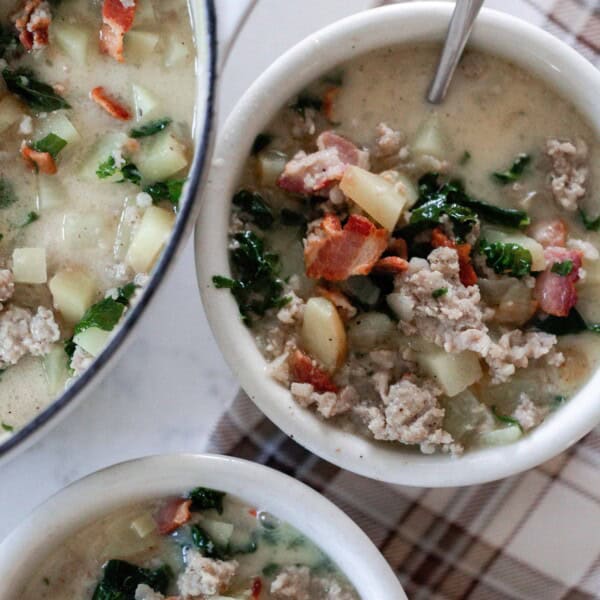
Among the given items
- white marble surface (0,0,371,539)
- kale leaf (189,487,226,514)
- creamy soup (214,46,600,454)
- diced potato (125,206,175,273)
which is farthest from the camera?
white marble surface (0,0,371,539)

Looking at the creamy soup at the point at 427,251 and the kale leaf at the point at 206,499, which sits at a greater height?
the creamy soup at the point at 427,251

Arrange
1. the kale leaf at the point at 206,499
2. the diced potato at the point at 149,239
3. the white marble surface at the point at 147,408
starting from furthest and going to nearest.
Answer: the white marble surface at the point at 147,408 < the kale leaf at the point at 206,499 < the diced potato at the point at 149,239

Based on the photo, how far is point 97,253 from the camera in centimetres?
198

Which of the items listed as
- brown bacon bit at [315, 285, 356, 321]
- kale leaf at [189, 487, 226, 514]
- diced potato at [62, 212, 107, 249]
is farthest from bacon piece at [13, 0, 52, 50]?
kale leaf at [189, 487, 226, 514]

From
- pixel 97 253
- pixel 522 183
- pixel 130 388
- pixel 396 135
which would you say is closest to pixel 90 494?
pixel 130 388

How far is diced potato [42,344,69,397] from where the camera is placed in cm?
201

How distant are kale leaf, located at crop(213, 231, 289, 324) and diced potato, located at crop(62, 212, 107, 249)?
0.25 meters

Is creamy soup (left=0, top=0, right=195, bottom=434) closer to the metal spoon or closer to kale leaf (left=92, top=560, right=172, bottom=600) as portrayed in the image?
kale leaf (left=92, top=560, right=172, bottom=600)

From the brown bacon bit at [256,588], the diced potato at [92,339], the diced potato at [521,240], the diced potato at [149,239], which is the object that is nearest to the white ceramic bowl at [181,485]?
A: the brown bacon bit at [256,588]

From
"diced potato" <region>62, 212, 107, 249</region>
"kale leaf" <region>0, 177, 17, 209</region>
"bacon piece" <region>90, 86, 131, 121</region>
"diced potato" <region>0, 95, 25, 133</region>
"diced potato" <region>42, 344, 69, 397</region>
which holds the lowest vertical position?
"diced potato" <region>42, 344, 69, 397</region>

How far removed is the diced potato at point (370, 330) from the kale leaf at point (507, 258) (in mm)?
241

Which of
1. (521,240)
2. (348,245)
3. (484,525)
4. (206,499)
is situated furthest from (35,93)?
(484,525)

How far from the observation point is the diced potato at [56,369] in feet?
6.58

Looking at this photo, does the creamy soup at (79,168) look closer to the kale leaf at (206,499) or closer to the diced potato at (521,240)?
the kale leaf at (206,499)
